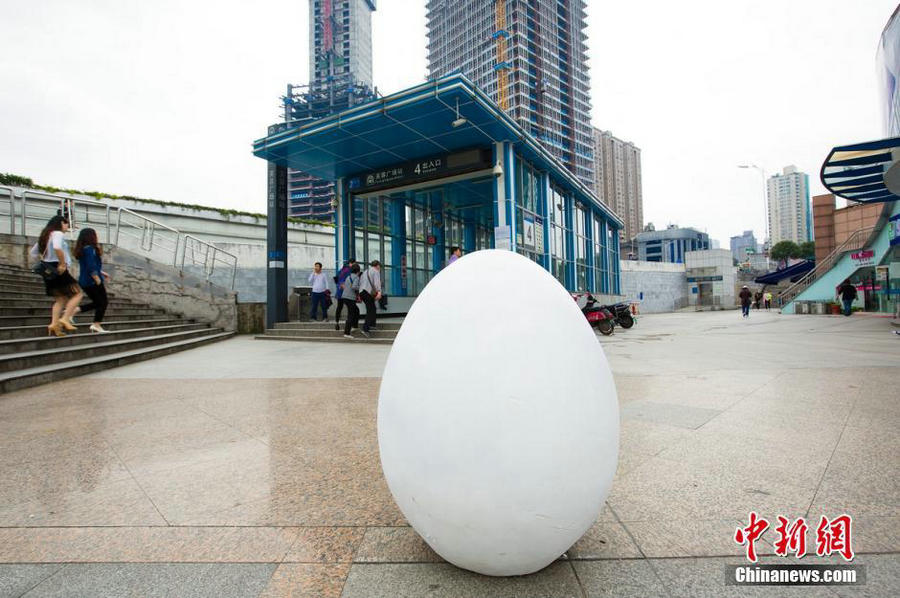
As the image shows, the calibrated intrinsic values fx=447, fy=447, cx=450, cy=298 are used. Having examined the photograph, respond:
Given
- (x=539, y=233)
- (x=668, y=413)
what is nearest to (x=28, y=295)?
(x=668, y=413)

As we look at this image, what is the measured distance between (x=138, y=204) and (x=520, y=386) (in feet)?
80.5

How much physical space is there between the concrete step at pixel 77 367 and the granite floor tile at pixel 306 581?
612 centimetres

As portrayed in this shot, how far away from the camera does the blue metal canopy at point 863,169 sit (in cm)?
1098

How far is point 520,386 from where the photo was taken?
163 cm

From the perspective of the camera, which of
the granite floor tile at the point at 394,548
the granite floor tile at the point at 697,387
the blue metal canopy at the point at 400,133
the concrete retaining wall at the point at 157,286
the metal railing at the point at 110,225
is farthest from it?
the metal railing at the point at 110,225

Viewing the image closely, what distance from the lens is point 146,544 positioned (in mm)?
1996

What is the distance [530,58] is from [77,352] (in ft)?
320

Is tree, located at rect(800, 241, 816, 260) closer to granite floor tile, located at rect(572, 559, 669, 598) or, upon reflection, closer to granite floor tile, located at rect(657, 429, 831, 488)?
granite floor tile, located at rect(657, 429, 831, 488)

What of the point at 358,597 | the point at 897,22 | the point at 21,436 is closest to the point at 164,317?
the point at 21,436

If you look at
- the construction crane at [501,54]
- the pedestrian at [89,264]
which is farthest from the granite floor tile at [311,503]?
the construction crane at [501,54]

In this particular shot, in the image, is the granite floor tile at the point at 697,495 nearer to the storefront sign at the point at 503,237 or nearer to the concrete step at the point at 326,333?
the concrete step at the point at 326,333

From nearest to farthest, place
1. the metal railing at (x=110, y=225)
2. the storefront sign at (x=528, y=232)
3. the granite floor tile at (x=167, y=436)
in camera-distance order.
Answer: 1. the granite floor tile at (x=167, y=436)
2. the storefront sign at (x=528, y=232)
3. the metal railing at (x=110, y=225)

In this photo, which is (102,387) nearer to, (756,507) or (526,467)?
(526,467)

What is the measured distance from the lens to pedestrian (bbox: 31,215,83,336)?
7.32m
